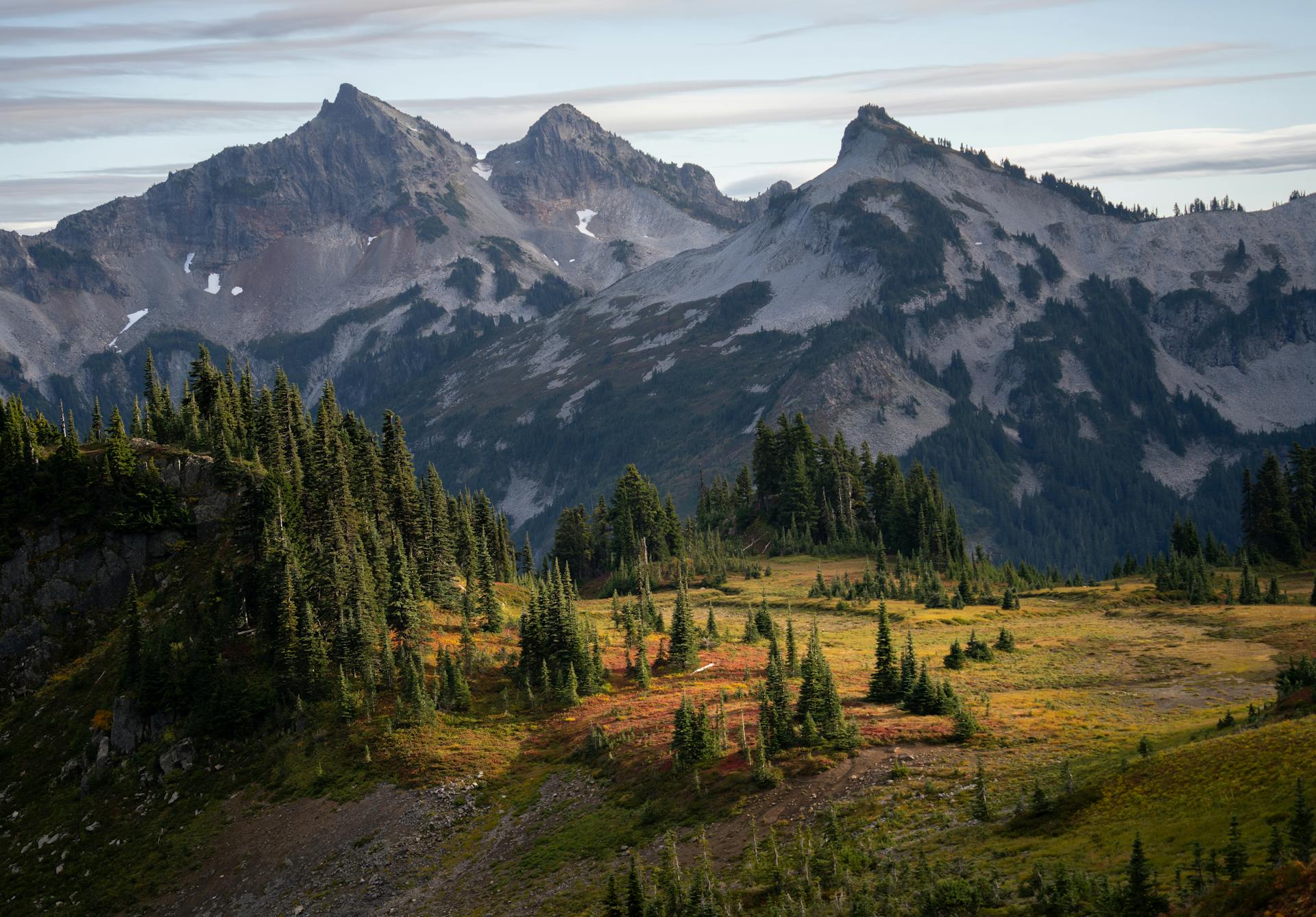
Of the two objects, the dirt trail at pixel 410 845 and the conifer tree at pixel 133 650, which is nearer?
the dirt trail at pixel 410 845

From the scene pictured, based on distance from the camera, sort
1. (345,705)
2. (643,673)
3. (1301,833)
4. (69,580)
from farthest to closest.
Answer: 1. (69,580)
2. (643,673)
3. (345,705)
4. (1301,833)

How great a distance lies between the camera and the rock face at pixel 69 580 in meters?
98.2

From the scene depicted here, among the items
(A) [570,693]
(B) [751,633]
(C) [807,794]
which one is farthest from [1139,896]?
(B) [751,633]

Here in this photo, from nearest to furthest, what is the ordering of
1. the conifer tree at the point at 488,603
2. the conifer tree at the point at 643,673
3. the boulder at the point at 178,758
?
the boulder at the point at 178,758, the conifer tree at the point at 643,673, the conifer tree at the point at 488,603

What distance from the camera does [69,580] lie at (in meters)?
102

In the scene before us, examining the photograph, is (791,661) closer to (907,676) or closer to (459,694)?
(907,676)

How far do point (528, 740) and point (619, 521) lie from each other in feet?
301

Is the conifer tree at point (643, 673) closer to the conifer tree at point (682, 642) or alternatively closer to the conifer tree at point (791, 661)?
the conifer tree at point (682, 642)

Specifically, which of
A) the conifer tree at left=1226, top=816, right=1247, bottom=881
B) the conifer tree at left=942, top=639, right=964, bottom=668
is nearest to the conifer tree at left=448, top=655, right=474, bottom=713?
the conifer tree at left=942, top=639, right=964, bottom=668

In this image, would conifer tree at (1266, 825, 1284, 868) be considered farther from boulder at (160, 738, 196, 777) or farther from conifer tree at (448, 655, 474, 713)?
boulder at (160, 738, 196, 777)

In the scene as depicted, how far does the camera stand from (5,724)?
303 feet

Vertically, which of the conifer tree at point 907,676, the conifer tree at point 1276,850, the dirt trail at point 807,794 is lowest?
the dirt trail at point 807,794

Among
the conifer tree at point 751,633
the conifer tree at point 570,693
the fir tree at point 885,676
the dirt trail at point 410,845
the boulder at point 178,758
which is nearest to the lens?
the dirt trail at point 410,845

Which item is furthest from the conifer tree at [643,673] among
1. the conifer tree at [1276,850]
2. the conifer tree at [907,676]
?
the conifer tree at [1276,850]
